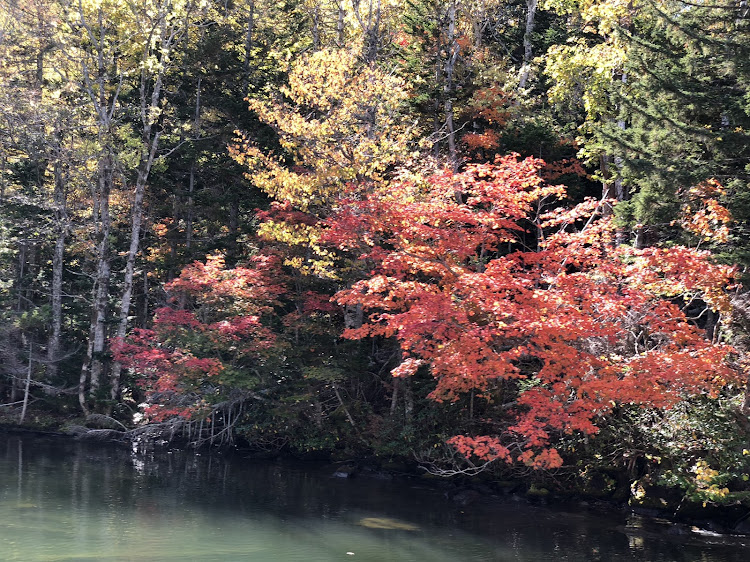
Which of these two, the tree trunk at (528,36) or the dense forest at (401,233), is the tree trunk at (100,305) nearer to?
the dense forest at (401,233)

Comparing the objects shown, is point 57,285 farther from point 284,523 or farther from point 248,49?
point 284,523

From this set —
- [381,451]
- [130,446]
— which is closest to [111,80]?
[130,446]

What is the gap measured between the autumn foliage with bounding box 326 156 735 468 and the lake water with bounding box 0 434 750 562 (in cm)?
129

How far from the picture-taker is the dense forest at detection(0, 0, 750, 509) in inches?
473

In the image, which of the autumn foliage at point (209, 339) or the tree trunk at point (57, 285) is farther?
the tree trunk at point (57, 285)

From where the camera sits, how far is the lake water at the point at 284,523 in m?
10.2

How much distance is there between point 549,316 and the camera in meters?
11.9

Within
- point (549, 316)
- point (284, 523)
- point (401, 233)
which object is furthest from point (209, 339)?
point (549, 316)

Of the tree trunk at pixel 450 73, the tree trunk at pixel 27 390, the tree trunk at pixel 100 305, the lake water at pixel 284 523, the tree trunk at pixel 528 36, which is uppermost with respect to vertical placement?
the tree trunk at pixel 528 36

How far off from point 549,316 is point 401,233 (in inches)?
138

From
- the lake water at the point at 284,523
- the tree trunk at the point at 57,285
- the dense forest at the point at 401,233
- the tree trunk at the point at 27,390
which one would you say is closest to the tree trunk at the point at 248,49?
the dense forest at the point at 401,233

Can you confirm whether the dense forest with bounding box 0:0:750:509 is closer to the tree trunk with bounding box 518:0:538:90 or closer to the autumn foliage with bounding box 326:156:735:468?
the autumn foliage with bounding box 326:156:735:468

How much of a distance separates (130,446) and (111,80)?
12.2m

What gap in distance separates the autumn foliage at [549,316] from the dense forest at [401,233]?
7cm
